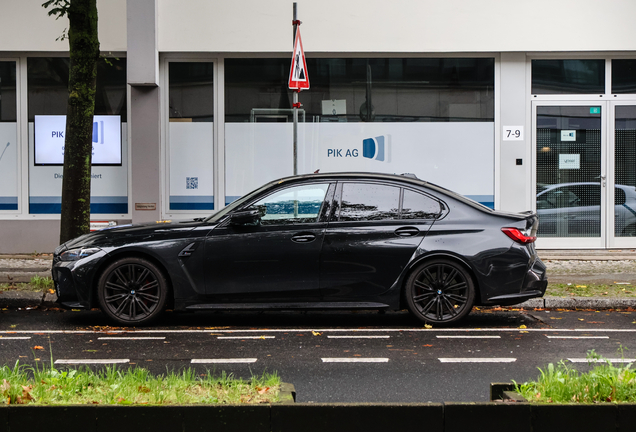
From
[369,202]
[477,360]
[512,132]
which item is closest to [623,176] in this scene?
[512,132]

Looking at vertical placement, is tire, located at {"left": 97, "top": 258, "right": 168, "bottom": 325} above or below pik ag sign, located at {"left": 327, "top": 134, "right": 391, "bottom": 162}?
below

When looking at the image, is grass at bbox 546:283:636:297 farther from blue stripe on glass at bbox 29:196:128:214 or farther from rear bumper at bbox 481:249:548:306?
blue stripe on glass at bbox 29:196:128:214

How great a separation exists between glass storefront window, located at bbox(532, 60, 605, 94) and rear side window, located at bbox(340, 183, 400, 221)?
6855mm

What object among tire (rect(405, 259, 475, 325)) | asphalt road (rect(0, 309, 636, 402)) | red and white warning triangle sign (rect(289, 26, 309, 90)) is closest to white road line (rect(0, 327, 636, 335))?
asphalt road (rect(0, 309, 636, 402))

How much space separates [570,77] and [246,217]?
8.43 metres

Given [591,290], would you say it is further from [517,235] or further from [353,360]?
[353,360]

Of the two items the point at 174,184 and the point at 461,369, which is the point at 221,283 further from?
the point at 174,184

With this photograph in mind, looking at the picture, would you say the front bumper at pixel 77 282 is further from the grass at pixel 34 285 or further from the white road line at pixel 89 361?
the grass at pixel 34 285

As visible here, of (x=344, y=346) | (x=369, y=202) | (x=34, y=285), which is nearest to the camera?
(x=344, y=346)

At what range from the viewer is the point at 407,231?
22.7ft

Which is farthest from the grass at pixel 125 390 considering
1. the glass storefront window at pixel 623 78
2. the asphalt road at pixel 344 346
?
the glass storefront window at pixel 623 78

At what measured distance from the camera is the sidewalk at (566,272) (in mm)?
8305

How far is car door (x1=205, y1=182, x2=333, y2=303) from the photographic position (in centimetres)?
685
